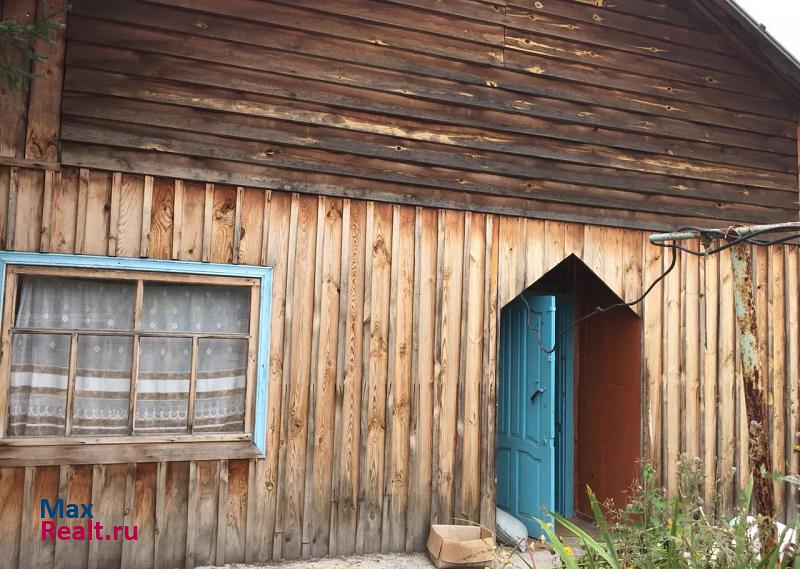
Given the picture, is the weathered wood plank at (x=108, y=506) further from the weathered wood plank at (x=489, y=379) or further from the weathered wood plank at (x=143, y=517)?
the weathered wood plank at (x=489, y=379)

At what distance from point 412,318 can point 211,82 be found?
7.91ft

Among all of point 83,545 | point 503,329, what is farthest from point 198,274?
point 503,329

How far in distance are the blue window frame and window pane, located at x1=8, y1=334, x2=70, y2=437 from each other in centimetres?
32

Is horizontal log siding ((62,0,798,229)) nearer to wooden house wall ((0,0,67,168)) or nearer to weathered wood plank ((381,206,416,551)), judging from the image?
wooden house wall ((0,0,67,168))

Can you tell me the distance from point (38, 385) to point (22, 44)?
2333 mm

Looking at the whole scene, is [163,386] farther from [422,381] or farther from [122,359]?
[422,381]

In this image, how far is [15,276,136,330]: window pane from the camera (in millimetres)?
4695

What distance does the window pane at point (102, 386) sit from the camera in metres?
4.75

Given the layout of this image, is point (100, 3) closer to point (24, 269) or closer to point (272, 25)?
point (272, 25)

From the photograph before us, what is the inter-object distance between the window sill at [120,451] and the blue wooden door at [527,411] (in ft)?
8.97

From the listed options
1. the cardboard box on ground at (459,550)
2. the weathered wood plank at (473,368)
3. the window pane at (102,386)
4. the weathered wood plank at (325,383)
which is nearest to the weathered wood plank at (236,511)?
the weathered wood plank at (325,383)

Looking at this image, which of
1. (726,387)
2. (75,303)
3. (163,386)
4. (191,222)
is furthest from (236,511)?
(726,387)

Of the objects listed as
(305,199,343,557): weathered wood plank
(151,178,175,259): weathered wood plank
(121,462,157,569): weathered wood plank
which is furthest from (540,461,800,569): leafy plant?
(151,178,175,259): weathered wood plank

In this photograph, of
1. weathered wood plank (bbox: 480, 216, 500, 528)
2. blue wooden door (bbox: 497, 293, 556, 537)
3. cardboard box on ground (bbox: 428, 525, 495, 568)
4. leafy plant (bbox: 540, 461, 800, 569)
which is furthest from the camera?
blue wooden door (bbox: 497, 293, 556, 537)
